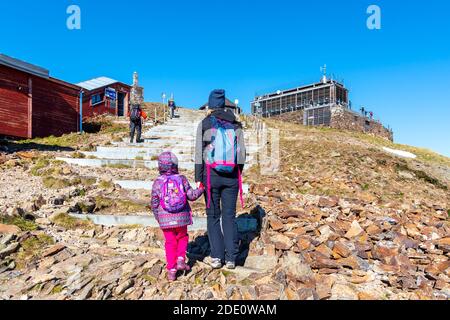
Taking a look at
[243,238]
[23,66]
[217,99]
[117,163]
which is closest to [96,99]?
[23,66]

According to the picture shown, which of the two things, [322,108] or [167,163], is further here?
→ [322,108]

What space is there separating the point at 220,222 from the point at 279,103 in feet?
168

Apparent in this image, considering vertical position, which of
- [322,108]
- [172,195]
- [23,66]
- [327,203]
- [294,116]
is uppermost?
[322,108]

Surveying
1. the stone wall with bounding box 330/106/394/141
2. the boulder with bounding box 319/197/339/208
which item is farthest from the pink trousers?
the stone wall with bounding box 330/106/394/141

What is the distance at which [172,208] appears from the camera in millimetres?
3969

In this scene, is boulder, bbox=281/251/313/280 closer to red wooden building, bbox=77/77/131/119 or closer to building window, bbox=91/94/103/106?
red wooden building, bbox=77/77/131/119

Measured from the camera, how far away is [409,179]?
32.4 ft

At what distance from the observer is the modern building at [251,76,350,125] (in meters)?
46.8

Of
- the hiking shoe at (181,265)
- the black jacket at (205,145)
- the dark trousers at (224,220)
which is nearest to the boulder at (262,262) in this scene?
the dark trousers at (224,220)

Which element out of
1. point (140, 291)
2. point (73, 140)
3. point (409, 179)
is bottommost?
point (140, 291)

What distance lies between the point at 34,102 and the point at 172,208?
20.3m

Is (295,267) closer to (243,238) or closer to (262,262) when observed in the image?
(262,262)
